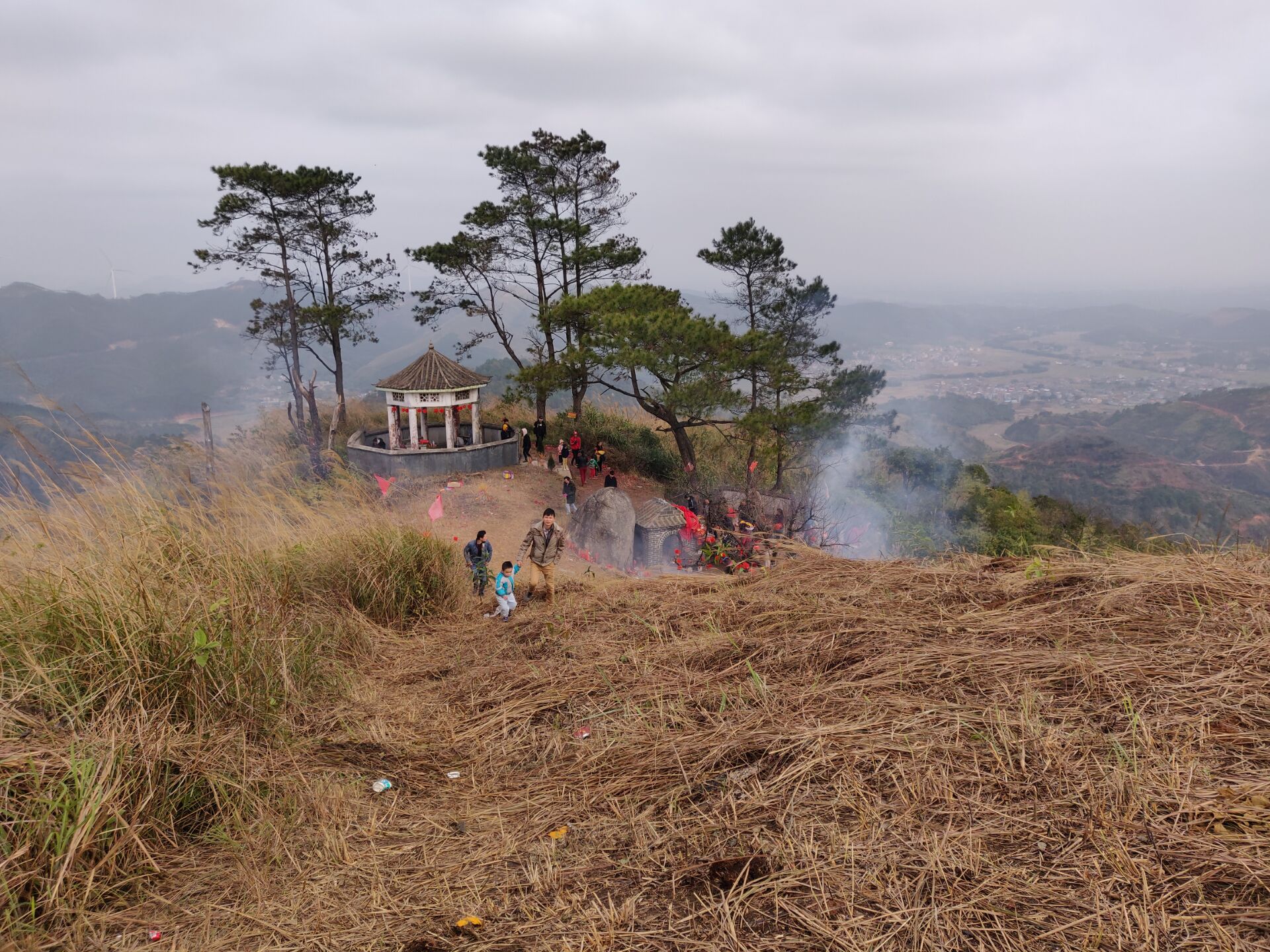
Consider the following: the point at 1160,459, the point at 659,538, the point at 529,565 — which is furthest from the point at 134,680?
the point at 1160,459

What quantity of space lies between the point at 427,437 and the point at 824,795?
18778mm

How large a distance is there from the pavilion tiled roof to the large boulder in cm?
606

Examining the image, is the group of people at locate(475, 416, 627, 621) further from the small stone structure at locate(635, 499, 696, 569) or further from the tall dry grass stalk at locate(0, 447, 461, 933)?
the small stone structure at locate(635, 499, 696, 569)

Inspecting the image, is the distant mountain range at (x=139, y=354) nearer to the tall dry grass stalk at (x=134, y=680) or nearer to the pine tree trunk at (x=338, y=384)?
the pine tree trunk at (x=338, y=384)

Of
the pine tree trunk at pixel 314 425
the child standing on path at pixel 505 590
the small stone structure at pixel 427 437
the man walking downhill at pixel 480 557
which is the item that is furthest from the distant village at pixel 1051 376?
the child standing on path at pixel 505 590

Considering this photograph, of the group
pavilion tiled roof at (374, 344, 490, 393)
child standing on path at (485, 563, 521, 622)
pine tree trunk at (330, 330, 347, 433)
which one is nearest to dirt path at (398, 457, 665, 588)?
pavilion tiled roof at (374, 344, 490, 393)

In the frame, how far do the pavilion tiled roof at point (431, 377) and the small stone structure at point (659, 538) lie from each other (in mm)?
6957

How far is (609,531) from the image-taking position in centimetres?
1407

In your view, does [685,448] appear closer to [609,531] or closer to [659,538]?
[659,538]

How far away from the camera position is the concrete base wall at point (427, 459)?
1761 cm

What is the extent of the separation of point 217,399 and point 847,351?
82234mm

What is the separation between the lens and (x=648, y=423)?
24.1 m

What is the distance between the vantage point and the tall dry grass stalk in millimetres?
2004

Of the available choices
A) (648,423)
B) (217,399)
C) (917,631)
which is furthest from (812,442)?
(217,399)
